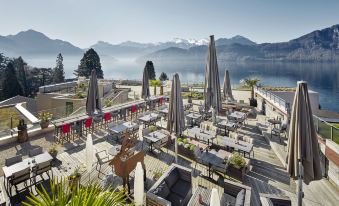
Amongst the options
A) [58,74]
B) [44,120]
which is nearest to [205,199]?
[44,120]

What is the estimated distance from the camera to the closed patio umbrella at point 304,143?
4848 millimetres

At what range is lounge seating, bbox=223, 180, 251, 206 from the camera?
16.7 feet

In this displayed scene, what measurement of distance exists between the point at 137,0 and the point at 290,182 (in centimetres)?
2290

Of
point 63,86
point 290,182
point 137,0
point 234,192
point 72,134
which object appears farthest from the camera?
point 63,86

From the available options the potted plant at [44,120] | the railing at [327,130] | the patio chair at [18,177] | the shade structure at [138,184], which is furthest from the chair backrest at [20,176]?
the railing at [327,130]

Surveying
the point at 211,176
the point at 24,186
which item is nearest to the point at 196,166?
the point at 211,176

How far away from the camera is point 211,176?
7977 mm

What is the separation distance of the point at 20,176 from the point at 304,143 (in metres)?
8.18

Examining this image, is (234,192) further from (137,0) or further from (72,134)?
(137,0)

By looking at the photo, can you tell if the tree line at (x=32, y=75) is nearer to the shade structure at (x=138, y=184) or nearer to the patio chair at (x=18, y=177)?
the patio chair at (x=18, y=177)

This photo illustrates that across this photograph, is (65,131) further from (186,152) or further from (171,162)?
(186,152)

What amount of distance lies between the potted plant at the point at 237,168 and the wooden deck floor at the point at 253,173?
12.8 inches

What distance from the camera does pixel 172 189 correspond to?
6.30 metres

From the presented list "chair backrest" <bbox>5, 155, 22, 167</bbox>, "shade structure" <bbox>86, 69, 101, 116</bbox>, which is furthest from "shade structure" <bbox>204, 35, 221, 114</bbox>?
"chair backrest" <bbox>5, 155, 22, 167</bbox>
